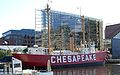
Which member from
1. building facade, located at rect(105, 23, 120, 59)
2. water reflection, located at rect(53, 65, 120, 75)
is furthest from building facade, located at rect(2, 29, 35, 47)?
water reflection, located at rect(53, 65, 120, 75)

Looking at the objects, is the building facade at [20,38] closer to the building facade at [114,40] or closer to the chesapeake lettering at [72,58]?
the building facade at [114,40]

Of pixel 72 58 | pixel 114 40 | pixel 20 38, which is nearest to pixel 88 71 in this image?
pixel 72 58

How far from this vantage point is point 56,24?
13538 cm

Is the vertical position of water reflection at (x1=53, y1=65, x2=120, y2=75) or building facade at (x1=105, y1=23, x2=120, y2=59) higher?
building facade at (x1=105, y1=23, x2=120, y2=59)

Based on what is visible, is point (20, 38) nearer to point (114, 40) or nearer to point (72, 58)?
point (114, 40)

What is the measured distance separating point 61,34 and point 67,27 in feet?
50.1

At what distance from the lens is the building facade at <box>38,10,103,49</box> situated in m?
112

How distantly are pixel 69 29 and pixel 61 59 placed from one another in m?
59.7

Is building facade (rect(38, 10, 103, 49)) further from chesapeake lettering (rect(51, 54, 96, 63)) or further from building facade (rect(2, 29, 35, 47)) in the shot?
building facade (rect(2, 29, 35, 47))

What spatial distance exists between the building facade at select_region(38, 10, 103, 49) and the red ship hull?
77.7 feet

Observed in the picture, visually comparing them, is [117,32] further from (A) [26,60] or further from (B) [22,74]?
(B) [22,74]

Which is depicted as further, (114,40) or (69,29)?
(69,29)

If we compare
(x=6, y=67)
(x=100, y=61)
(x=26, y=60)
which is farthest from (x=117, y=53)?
(x=6, y=67)

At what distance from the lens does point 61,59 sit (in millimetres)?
71750
